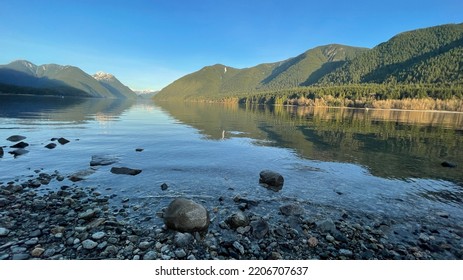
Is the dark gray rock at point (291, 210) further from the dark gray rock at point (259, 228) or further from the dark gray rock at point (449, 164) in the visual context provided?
the dark gray rock at point (449, 164)

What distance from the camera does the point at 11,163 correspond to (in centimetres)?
2266

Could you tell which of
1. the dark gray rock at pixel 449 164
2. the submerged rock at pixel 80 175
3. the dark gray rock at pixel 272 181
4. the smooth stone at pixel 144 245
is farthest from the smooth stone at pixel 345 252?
the dark gray rock at pixel 449 164

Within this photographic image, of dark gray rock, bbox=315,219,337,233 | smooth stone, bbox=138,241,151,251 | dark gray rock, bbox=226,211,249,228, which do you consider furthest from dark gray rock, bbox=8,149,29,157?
dark gray rock, bbox=315,219,337,233

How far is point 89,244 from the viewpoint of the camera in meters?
10.3

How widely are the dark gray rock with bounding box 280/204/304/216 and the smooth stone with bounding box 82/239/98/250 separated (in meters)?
9.88

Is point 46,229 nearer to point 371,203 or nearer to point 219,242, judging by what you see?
point 219,242

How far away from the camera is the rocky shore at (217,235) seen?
10.3 meters

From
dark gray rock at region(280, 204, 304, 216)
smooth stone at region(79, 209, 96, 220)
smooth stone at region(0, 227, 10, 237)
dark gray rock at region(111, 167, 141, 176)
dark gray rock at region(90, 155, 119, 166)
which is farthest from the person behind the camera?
dark gray rock at region(90, 155, 119, 166)

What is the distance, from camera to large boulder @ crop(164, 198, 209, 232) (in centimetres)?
1202

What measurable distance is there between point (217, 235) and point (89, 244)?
5432 mm

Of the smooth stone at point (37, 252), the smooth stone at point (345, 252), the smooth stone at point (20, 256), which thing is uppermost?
the smooth stone at point (37, 252)

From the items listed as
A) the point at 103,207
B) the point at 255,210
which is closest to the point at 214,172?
the point at 255,210

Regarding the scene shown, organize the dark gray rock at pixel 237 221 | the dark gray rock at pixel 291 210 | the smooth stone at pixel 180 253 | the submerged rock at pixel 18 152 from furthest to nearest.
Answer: the submerged rock at pixel 18 152 → the dark gray rock at pixel 291 210 → the dark gray rock at pixel 237 221 → the smooth stone at pixel 180 253

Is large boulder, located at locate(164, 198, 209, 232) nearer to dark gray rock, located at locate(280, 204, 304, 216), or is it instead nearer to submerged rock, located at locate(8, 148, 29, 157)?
dark gray rock, located at locate(280, 204, 304, 216)
